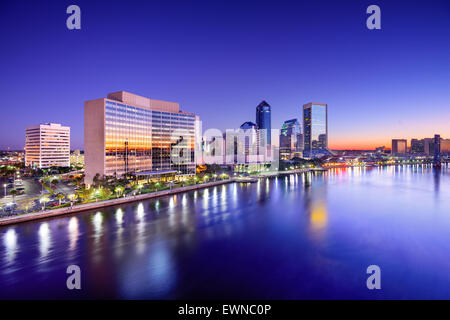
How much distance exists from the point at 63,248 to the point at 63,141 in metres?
58.2

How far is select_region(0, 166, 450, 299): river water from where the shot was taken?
884 centimetres

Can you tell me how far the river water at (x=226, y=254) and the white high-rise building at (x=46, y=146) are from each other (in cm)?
4858

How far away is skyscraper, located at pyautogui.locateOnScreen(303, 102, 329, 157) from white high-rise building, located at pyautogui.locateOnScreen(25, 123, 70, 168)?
12135 cm

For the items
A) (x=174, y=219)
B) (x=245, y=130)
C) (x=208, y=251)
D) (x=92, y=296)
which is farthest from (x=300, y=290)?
(x=245, y=130)

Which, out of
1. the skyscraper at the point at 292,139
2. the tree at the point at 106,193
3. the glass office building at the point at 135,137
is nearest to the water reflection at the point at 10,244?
the tree at the point at 106,193

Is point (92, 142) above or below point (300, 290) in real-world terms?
above

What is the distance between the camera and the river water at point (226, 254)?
29.0ft

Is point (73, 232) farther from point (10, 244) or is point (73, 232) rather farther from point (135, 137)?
point (135, 137)

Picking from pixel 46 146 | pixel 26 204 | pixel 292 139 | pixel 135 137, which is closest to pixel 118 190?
pixel 26 204

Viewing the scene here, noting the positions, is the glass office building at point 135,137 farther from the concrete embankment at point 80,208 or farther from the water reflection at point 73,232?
the water reflection at point 73,232

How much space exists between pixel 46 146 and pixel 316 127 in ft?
437

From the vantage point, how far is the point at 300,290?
8.80 m

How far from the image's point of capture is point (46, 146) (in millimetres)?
55250

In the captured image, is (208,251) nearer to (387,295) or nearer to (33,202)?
(387,295)
